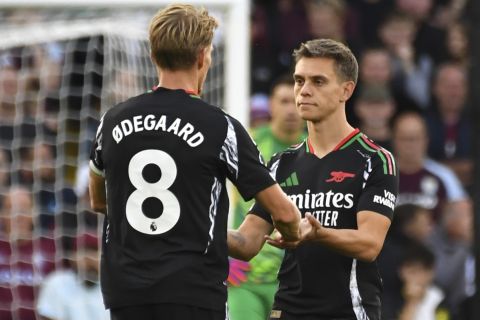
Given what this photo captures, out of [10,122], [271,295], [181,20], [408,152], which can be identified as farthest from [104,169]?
[408,152]

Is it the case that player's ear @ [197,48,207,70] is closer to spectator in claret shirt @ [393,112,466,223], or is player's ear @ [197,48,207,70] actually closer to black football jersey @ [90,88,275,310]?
black football jersey @ [90,88,275,310]

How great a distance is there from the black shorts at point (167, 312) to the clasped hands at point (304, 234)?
0.40 metres

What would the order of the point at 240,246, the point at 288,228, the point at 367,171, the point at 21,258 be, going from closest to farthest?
the point at 288,228
the point at 240,246
the point at 367,171
the point at 21,258

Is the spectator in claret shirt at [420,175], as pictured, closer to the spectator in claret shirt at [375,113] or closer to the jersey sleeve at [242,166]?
the spectator in claret shirt at [375,113]

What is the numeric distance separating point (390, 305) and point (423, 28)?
313 centimetres

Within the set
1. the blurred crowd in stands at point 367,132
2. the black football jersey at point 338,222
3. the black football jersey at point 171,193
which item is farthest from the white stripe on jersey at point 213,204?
the blurred crowd in stands at point 367,132

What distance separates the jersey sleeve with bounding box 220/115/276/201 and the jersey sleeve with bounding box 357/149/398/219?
63cm

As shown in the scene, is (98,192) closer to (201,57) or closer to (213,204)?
(213,204)

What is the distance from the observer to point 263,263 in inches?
278

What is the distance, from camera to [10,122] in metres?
9.45

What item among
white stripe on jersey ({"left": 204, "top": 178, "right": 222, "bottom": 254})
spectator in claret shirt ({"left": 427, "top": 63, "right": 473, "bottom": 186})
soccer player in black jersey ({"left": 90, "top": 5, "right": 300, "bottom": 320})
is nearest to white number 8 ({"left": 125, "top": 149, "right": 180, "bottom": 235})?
soccer player in black jersey ({"left": 90, "top": 5, "right": 300, "bottom": 320})

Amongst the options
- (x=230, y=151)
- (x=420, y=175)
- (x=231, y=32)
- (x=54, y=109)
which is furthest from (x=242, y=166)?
(x=420, y=175)

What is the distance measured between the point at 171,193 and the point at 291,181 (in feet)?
3.05

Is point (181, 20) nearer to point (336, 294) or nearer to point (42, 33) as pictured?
point (336, 294)
